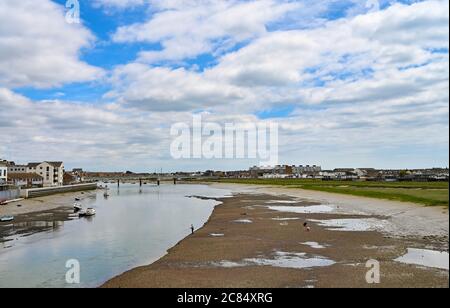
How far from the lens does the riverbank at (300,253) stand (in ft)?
64.6

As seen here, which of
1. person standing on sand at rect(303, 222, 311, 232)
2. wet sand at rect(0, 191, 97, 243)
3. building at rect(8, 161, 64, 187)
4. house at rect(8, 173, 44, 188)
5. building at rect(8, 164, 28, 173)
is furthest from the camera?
building at rect(8, 164, 28, 173)

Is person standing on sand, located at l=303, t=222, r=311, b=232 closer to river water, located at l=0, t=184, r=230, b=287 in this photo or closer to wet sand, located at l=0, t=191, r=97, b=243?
river water, located at l=0, t=184, r=230, b=287

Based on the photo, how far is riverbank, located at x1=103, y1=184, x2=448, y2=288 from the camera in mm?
19688

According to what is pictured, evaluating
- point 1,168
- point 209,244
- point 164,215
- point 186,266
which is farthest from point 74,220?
point 1,168

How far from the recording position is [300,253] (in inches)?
1045

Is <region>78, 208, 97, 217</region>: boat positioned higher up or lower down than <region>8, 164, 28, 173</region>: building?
Result: lower down

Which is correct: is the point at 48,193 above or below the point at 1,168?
below

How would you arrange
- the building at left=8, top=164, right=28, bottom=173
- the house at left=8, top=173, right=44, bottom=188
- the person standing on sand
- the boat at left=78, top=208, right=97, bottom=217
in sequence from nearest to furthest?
the person standing on sand → the boat at left=78, top=208, right=97, bottom=217 → the house at left=8, top=173, right=44, bottom=188 → the building at left=8, top=164, right=28, bottom=173

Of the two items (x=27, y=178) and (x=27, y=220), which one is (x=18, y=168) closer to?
(x=27, y=178)

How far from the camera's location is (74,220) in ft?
166

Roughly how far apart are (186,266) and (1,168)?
79784mm

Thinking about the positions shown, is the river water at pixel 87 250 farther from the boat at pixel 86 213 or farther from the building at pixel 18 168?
the building at pixel 18 168

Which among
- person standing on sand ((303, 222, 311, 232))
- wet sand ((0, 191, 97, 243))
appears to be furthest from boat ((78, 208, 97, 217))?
person standing on sand ((303, 222, 311, 232))
